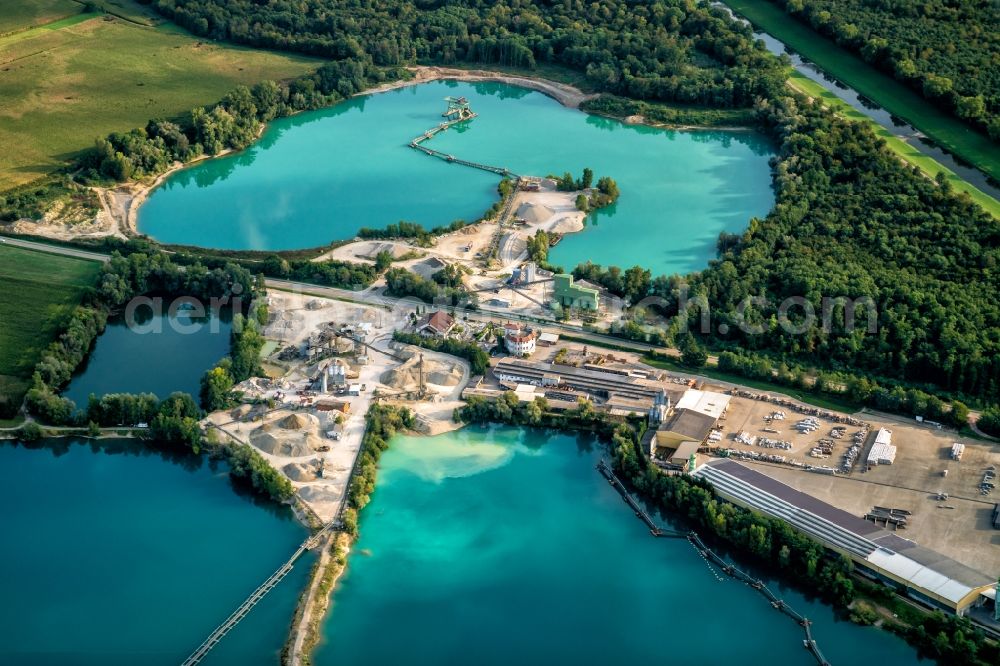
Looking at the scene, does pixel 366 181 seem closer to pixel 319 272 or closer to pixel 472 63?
pixel 319 272

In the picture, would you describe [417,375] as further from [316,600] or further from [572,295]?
[316,600]

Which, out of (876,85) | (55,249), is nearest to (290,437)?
(55,249)

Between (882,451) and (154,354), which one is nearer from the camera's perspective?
(882,451)

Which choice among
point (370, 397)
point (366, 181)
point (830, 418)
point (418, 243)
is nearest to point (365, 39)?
point (366, 181)

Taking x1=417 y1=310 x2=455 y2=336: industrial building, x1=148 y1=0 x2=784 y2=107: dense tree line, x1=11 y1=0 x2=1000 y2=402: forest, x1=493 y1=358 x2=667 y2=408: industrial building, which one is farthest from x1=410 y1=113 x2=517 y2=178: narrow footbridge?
x1=493 y1=358 x2=667 y2=408: industrial building

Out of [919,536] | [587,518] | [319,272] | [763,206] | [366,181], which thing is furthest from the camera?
[366,181]

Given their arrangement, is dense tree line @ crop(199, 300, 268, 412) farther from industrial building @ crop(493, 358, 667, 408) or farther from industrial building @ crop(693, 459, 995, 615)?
industrial building @ crop(693, 459, 995, 615)
